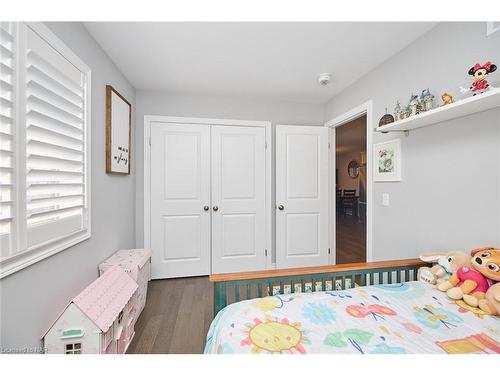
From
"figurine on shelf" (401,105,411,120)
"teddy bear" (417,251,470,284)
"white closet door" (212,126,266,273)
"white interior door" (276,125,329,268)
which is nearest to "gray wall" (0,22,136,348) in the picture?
"white closet door" (212,126,266,273)

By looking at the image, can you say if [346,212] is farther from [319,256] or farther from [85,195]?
[85,195]

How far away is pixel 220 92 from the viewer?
2.70 meters

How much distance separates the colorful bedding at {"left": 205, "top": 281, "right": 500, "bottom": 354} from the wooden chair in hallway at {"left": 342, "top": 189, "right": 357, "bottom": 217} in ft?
22.3

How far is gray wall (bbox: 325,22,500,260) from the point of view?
1.25 m

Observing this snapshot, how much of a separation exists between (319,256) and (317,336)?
7.37ft

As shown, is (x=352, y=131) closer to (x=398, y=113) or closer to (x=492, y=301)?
(x=398, y=113)

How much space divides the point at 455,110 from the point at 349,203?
6.81m

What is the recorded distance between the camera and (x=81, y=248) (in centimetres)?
150

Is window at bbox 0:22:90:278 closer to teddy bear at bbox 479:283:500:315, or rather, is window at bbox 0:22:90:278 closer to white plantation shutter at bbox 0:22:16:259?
white plantation shutter at bbox 0:22:16:259

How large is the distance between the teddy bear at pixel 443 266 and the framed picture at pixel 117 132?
98.5 inches

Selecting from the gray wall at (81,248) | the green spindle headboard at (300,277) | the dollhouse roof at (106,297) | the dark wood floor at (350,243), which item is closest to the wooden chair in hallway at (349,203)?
the dark wood floor at (350,243)

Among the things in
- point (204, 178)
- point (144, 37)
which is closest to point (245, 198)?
point (204, 178)

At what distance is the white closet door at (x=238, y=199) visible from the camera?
9.26 ft

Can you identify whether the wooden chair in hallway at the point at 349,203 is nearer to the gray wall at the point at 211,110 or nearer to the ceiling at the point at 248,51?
the gray wall at the point at 211,110
